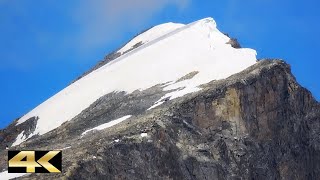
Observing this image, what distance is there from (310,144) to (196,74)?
16345 mm

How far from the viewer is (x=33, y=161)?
9375 millimetres

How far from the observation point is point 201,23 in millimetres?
94312

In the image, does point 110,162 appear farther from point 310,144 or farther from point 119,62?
point 119,62

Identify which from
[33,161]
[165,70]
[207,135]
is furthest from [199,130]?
[33,161]

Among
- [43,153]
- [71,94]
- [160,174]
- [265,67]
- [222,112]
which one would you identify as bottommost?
[43,153]

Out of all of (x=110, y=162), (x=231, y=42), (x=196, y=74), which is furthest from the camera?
(x=231, y=42)

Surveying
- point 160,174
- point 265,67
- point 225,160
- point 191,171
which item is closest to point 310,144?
point 265,67

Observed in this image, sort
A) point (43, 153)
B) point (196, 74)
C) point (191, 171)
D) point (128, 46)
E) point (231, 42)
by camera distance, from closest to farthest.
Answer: point (43, 153) < point (191, 171) < point (196, 74) < point (231, 42) < point (128, 46)

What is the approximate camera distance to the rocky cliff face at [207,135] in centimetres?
4466

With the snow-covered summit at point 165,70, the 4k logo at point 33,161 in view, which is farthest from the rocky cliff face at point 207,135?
the 4k logo at point 33,161

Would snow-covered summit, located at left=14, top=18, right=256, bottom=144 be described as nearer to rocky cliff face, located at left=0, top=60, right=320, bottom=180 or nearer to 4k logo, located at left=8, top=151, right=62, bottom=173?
rocky cliff face, located at left=0, top=60, right=320, bottom=180

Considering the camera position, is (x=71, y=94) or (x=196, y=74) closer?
(x=196, y=74)

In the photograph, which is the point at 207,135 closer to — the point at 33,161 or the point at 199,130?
the point at 199,130

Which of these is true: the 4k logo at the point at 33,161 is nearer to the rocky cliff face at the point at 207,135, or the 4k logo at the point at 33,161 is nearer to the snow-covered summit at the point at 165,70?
the rocky cliff face at the point at 207,135
